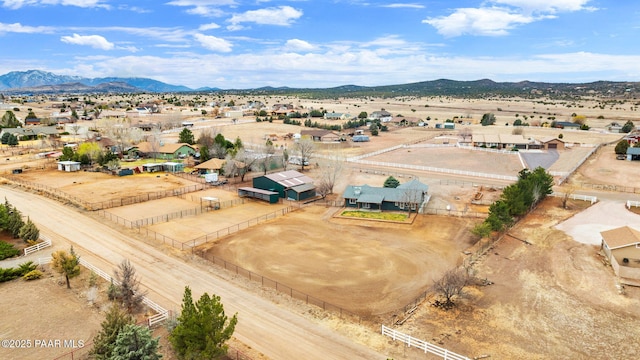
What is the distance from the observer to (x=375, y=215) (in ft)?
142

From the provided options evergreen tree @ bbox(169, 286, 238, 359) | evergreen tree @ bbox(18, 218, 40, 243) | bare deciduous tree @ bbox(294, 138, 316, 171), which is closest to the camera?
evergreen tree @ bbox(169, 286, 238, 359)

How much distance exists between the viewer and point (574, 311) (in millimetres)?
24703

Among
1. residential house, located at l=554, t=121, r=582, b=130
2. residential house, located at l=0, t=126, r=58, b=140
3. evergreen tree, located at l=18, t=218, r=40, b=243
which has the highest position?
residential house, located at l=0, t=126, r=58, b=140

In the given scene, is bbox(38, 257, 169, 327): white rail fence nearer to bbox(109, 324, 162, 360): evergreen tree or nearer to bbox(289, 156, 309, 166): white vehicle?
bbox(109, 324, 162, 360): evergreen tree

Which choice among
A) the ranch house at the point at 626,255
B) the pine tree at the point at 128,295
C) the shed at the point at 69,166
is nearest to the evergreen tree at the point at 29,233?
the pine tree at the point at 128,295

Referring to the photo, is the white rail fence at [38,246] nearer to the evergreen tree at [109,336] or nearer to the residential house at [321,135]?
the evergreen tree at [109,336]

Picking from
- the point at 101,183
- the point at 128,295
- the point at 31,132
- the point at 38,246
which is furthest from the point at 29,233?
the point at 31,132

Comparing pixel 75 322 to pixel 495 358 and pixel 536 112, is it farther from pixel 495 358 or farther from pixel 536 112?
pixel 536 112

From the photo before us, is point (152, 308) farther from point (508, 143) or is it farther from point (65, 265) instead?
point (508, 143)

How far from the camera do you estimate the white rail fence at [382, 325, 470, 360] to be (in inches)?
787

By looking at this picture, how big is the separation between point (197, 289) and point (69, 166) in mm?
49808

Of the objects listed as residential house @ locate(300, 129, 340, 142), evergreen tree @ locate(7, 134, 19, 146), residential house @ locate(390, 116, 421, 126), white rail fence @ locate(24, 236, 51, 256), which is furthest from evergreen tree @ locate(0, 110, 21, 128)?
residential house @ locate(390, 116, 421, 126)

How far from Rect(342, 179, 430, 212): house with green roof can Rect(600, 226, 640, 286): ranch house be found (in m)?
17.3

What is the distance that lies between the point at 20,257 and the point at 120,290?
1305 cm
